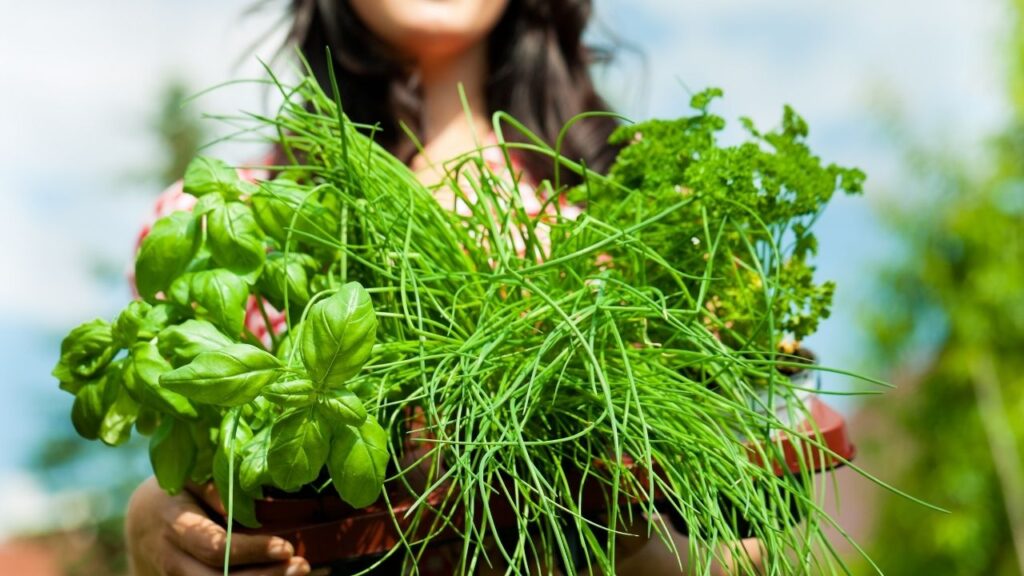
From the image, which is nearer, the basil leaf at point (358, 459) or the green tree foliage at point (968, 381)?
the basil leaf at point (358, 459)

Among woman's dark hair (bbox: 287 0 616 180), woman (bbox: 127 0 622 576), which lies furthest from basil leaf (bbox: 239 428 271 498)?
woman's dark hair (bbox: 287 0 616 180)

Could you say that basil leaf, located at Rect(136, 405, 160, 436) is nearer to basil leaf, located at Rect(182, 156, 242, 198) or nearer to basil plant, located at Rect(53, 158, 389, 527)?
basil plant, located at Rect(53, 158, 389, 527)

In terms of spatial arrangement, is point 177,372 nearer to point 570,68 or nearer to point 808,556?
point 808,556

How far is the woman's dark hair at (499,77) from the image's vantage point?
4.29ft

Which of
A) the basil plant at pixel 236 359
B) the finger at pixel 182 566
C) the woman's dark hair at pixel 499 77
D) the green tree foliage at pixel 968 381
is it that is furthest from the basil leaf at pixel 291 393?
the green tree foliage at pixel 968 381

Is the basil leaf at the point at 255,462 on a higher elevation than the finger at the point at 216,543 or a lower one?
higher

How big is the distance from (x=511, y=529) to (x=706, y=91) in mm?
290

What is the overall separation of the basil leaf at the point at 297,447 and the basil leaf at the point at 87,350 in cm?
18

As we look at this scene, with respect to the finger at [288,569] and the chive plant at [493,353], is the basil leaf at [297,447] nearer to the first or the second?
the chive plant at [493,353]

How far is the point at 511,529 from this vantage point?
0.57 metres

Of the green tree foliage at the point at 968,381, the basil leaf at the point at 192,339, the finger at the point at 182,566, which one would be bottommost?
the finger at the point at 182,566

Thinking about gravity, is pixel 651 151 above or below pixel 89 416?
above

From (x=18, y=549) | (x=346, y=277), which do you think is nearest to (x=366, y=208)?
(x=346, y=277)

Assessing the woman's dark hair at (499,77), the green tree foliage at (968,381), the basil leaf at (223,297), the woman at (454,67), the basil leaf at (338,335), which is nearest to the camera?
the basil leaf at (338,335)
